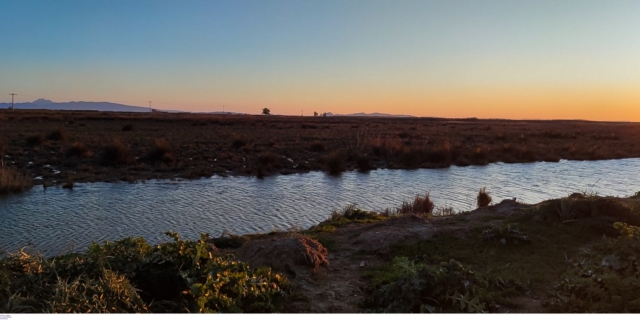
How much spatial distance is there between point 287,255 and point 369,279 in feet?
3.86

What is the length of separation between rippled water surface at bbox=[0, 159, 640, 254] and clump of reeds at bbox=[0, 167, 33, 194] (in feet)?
1.55

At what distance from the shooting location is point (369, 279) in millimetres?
6141

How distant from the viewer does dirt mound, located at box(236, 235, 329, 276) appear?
635 cm

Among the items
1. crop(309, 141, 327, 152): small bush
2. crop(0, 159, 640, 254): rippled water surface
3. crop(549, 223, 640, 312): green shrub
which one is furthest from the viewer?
crop(309, 141, 327, 152): small bush

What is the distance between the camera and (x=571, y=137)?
4709cm

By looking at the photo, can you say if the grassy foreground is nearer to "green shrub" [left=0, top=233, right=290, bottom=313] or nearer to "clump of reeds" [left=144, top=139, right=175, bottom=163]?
"green shrub" [left=0, top=233, right=290, bottom=313]

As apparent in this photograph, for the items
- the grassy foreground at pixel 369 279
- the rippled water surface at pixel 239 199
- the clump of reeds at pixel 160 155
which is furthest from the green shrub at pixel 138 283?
the clump of reeds at pixel 160 155

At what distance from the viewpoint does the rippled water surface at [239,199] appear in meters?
11.1

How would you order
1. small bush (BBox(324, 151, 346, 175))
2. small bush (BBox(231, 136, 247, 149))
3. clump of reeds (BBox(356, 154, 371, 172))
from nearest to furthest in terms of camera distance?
small bush (BBox(324, 151, 346, 175)) < clump of reeds (BBox(356, 154, 371, 172)) < small bush (BBox(231, 136, 247, 149))

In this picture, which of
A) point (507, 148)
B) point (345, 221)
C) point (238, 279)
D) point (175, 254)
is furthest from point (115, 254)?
point (507, 148)

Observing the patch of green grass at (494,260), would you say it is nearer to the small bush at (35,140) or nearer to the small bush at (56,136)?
the small bush at (35,140)

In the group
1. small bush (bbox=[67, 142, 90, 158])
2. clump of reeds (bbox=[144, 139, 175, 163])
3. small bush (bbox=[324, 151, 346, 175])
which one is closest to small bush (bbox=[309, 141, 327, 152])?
small bush (bbox=[324, 151, 346, 175])

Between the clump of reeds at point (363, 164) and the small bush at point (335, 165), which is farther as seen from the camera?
the clump of reeds at point (363, 164)

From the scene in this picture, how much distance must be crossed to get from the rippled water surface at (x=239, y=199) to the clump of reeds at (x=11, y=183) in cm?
47
